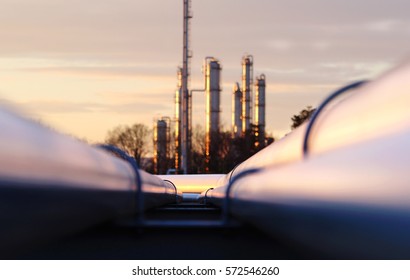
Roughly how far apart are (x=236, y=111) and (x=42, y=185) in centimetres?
7664

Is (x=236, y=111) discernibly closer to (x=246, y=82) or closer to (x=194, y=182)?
(x=246, y=82)

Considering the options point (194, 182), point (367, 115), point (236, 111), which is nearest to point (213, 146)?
point (236, 111)

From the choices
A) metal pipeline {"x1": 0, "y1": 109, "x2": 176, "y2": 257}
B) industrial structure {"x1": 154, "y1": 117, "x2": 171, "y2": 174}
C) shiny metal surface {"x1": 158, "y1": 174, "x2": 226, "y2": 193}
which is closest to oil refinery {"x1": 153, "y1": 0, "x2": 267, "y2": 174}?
industrial structure {"x1": 154, "y1": 117, "x2": 171, "y2": 174}

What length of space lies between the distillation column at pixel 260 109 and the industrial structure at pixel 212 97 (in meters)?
3.79

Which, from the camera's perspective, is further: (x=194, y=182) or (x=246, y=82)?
(x=246, y=82)

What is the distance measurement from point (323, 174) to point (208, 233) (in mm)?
3291

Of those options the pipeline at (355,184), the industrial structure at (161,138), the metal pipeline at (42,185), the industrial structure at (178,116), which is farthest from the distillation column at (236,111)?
the pipeline at (355,184)

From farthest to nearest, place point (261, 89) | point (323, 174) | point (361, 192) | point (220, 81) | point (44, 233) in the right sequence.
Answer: point (261, 89)
point (220, 81)
point (44, 233)
point (323, 174)
point (361, 192)

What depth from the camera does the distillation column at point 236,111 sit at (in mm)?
76625

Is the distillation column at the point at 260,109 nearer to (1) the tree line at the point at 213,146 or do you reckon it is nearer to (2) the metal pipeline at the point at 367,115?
(1) the tree line at the point at 213,146

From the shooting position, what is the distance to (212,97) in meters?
70.9
